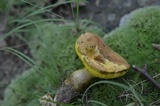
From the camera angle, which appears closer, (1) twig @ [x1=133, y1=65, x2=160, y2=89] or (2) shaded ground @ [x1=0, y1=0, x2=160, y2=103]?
(1) twig @ [x1=133, y1=65, x2=160, y2=89]

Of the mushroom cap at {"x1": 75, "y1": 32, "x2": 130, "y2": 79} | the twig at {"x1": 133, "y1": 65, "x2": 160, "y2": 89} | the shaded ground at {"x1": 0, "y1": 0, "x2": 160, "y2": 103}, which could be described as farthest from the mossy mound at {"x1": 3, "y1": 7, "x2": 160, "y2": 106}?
the shaded ground at {"x1": 0, "y1": 0, "x2": 160, "y2": 103}

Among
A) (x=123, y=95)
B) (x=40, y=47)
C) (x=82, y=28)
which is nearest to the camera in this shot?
(x=123, y=95)


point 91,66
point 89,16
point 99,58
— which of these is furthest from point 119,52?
point 89,16

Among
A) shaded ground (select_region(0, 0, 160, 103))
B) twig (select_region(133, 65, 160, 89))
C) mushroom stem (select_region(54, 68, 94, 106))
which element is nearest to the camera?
twig (select_region(133, 65, 160, 89))

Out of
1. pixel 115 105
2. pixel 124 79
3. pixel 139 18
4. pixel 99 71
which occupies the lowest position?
pixel 115 105

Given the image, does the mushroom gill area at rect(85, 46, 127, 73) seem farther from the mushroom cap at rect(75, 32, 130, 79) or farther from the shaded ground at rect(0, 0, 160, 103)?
the shaded ground at rect(0, 0, 160, 103)

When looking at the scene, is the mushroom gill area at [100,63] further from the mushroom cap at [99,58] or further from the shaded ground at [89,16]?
the shaded ground at [89,16]

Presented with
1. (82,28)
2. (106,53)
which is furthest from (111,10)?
(106,53)

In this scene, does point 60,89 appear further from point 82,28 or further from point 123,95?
point 82,28
